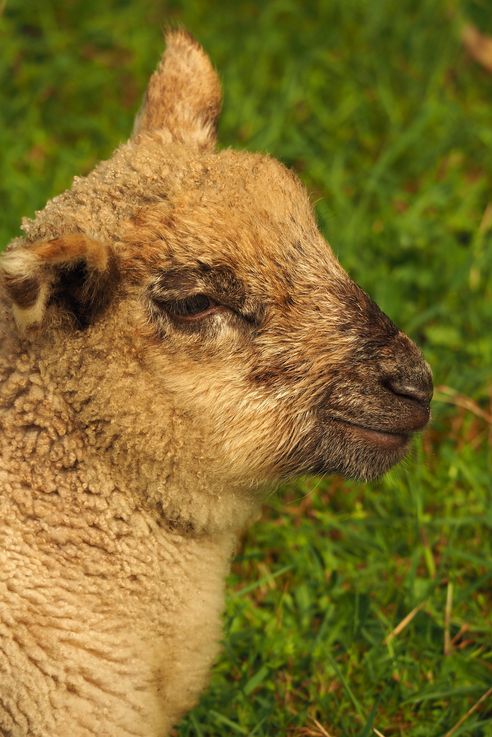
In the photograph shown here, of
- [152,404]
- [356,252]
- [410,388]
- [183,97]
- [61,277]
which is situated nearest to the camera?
[61,277]

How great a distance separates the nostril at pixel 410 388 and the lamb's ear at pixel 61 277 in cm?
92

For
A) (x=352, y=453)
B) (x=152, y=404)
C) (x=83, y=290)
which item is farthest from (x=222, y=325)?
(x=352, y=453)

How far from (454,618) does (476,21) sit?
4.29 metres

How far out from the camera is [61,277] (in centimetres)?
290

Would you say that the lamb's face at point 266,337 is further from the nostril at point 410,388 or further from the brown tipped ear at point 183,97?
the brown tipped ear at point 183,97

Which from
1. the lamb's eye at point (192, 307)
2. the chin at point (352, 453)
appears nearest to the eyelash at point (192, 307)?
the lamb's eye at point (192, 307)

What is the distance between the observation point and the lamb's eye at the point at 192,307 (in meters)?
3.04

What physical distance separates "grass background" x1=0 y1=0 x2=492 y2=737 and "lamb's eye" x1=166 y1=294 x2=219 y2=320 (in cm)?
76

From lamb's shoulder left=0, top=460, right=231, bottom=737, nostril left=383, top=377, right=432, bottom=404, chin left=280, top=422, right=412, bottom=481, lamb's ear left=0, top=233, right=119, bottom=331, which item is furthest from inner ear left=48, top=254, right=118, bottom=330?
nostril left=383, top=377, right=432, bottom=404

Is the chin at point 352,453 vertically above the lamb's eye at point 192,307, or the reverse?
the lamb's eye at point 192,307

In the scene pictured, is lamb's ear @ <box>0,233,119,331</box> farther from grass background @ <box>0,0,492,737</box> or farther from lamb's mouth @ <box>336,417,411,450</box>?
grass background @ <box>0,0,492,737</box>

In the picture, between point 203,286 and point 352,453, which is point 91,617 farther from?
point 203,286

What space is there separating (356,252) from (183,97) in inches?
79.8

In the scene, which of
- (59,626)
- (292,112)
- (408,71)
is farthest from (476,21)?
(59,626)
